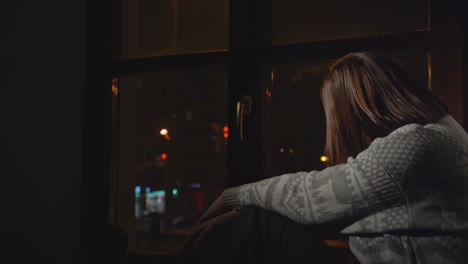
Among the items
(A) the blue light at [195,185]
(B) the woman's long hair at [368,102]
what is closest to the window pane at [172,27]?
(B) the woman's long hair at [368,102]

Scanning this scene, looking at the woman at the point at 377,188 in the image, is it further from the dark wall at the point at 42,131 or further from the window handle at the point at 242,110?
the dark wall at the point at 42,131

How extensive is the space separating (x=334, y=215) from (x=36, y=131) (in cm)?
150

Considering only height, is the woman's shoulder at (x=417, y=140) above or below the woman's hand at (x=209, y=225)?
above

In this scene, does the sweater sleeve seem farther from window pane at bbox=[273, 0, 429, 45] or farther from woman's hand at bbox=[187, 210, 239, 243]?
window pane at bbox=[273, 0, 429, 45]

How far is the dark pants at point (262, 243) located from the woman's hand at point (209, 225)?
4 centimetres

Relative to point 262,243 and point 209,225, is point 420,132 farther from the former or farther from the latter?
point 209,225

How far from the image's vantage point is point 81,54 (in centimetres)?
166

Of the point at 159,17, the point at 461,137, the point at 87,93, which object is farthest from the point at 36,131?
the point at 461,137

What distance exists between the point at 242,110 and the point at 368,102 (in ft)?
1.66

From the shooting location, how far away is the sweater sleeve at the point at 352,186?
31.7 inches

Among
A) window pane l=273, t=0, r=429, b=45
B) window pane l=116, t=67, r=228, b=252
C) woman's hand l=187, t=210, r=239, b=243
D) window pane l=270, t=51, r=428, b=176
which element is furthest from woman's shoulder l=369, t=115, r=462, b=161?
window pane l=116, t=67, r=228, b=252

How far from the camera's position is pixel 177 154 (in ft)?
11.0

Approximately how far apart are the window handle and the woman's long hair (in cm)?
36

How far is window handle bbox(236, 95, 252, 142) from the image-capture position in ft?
4.41
